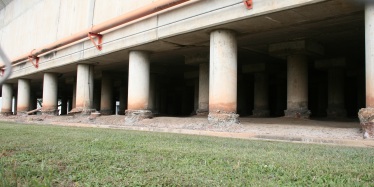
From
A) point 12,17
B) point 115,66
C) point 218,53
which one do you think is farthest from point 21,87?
point 218,53

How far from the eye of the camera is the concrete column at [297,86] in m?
18.7

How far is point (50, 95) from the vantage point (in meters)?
28.6

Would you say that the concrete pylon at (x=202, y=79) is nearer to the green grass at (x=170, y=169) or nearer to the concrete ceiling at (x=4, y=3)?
the green grass at (x=170, y=169)

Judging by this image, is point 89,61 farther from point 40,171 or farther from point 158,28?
point 40,171

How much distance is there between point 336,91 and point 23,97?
2639cm

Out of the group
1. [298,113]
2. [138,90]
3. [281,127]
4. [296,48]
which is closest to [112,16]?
[138,90]

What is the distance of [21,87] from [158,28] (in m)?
21.8

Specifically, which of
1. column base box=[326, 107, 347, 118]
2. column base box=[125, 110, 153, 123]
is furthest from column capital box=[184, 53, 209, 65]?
column base box=[326, 107, 347, 118]

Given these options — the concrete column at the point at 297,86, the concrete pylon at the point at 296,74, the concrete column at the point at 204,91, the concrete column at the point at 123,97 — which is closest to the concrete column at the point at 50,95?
the concrete column at the point at 123,97

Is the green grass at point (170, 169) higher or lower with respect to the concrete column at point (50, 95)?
lower

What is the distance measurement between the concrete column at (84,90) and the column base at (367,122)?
57.3ft

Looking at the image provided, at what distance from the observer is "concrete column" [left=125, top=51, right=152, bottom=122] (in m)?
19.1

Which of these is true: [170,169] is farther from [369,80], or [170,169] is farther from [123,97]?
[123,97]

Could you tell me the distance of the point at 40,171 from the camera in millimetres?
4656
